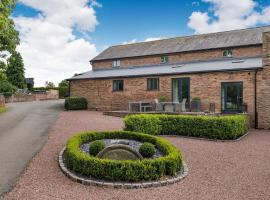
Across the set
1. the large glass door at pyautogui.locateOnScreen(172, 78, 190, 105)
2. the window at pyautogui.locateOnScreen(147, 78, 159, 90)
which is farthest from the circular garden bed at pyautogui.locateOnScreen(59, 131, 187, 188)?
the window at pyautogui.locateOnScreen(147, 78, 159, 90)

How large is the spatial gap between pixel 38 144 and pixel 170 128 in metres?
6.98

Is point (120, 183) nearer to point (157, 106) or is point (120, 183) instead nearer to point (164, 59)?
point (157, 106)

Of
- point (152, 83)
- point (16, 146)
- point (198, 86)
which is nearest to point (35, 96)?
point (152, 83)

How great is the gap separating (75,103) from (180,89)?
10155 mm

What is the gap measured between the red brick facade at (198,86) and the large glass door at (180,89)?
0.34 metres

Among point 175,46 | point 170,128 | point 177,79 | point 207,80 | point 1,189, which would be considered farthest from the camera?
point 175,46

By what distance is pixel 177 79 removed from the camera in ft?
74.5

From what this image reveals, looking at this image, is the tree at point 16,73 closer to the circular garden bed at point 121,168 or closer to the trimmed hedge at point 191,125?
the trimmed hedge at point 191,125

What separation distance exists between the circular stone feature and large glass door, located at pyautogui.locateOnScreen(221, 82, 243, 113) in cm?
1352

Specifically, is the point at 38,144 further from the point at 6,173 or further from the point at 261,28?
the point at 261,28

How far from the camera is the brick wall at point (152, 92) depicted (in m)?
19.3

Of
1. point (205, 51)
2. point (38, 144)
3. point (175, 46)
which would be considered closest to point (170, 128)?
point (38, 144)

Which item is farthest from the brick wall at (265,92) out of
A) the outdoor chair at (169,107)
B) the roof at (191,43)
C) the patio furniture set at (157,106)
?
the roof at (191,43)

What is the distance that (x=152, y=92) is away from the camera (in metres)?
23.8
